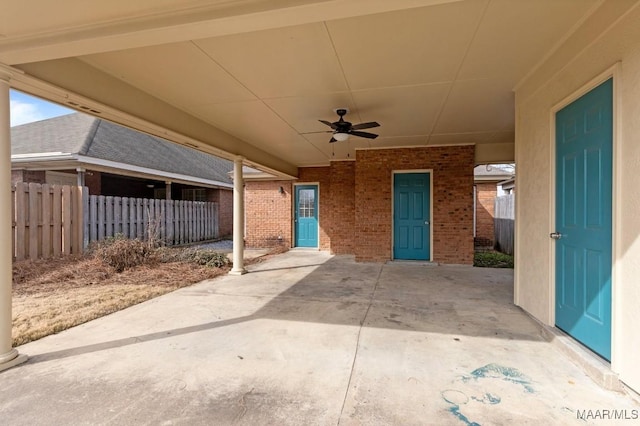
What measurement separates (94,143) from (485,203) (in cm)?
1341

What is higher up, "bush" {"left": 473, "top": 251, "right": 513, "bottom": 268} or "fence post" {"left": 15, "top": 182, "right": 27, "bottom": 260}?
"fence post" {"left": 15, "top": 182, "right": 27, "bottom": 260}

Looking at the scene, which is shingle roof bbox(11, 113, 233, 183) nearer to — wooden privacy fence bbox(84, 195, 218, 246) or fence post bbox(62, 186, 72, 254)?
wooden privacy fence bbox(84, 195, 218, 246)

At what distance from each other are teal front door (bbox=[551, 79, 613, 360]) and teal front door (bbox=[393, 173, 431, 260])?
4565 millimetres

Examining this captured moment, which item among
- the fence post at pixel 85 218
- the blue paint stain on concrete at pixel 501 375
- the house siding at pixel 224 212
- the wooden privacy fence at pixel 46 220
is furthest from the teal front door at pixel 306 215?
the blue paint stain on concrete at pixel 501 375

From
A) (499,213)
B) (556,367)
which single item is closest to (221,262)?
(556,367)

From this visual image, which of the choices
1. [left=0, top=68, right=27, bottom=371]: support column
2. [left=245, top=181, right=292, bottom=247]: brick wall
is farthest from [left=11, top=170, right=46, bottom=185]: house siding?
[left=0, top=68, right=27, bottom=371]: support column

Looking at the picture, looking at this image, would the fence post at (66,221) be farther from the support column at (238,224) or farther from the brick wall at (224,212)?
the brick wall at (224,212)

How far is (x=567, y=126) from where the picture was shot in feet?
9.96

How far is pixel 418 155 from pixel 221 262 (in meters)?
5.55

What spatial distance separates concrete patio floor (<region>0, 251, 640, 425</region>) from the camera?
2.08 meters

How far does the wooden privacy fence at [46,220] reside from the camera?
635 centimetres

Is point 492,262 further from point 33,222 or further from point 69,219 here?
point 33,222

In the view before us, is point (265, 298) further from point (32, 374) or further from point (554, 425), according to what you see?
point (554, 425)

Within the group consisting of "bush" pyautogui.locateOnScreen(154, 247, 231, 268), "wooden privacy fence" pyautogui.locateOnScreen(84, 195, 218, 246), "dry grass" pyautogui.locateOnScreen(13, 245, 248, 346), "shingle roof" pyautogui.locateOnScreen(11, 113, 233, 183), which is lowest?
"dry grass" pyautogui.locateOnScreen(13, 245, 248, 346)
